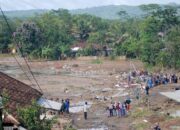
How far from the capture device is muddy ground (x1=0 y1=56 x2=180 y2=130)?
30.2 m

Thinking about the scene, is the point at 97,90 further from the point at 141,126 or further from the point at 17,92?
the point at 17,92

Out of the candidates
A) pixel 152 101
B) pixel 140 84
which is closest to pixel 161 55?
pixel 140 84

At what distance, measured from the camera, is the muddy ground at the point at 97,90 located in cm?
3017

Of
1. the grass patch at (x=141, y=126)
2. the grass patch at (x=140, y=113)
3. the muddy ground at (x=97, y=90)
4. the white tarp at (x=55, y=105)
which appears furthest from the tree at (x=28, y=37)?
the grass patch at (x=141, y=126)

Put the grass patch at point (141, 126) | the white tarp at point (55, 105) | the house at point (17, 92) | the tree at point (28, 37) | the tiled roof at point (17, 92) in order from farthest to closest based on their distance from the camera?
the tree at point (28, 37) < the white tarp at point (55, 105) < the grass patch at point (141, 126) < the tiled roof at point (17, 92) < the house at point (17, 92)

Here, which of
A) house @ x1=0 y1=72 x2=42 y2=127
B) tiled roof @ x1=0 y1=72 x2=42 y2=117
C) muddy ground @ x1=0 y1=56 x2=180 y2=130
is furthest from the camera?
muddy ground @ x1=0 y1=56 x2=180 y2=130

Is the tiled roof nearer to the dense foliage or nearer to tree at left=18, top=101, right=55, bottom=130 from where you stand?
tree at left=18, top=101, right=55, bottom=130

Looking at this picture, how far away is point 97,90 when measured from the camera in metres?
47.2

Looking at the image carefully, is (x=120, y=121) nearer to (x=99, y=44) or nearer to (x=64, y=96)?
(x=64, y=96)

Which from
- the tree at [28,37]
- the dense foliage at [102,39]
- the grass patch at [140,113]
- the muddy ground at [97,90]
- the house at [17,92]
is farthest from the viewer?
the tree at [28,37]

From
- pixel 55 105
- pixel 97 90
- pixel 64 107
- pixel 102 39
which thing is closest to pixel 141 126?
pixel 55 105

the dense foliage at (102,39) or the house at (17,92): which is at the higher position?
the house at (17,92)

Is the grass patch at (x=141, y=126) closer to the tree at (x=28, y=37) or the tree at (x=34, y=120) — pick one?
the tree at (x=34, y=120)

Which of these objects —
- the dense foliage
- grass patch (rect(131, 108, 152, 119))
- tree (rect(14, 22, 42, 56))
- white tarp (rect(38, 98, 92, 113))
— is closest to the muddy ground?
grass patch (rect(131, 108, 152, 119))
